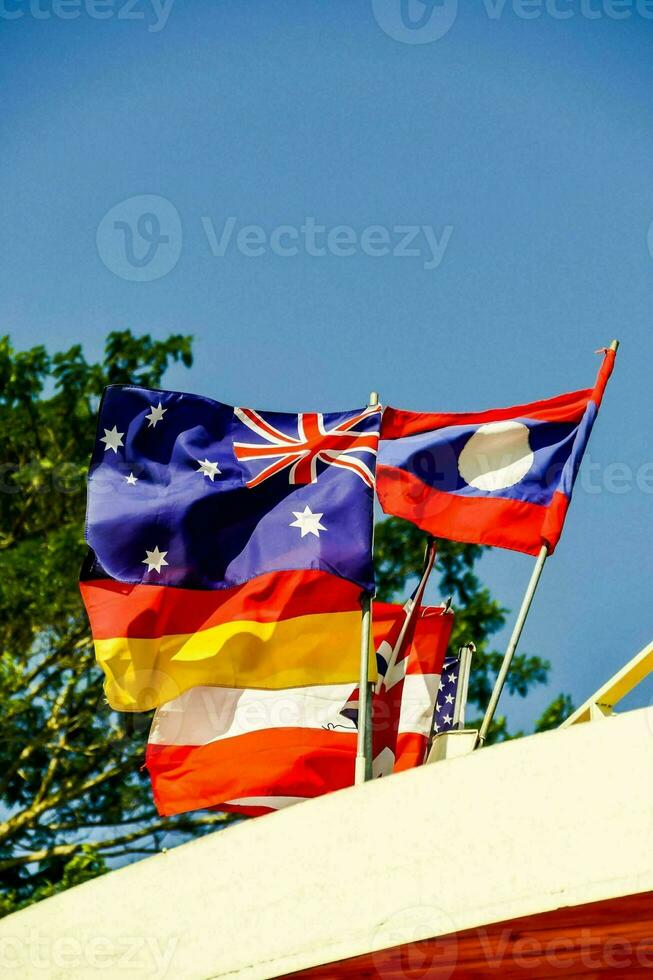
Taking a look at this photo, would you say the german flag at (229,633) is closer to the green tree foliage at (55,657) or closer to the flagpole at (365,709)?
the flagpole at (365,709)

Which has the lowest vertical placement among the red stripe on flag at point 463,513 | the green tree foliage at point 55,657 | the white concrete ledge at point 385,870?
the white concrete ledge at point 385,870

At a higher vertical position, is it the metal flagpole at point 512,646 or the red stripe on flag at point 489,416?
the red stripe on flag at point 489,416

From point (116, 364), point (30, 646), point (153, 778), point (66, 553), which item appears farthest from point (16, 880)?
point (153, 778)

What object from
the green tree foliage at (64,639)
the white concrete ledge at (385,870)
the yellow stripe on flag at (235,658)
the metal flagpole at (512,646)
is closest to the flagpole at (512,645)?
the metal flagpole at (512,646)

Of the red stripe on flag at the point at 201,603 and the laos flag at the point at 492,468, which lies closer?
the red stripe on flag at the point at 201,603

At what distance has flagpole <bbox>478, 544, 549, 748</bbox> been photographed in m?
6.47

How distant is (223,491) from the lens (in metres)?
7.66

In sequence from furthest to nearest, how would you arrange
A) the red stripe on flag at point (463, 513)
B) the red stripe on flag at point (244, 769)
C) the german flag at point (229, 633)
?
the red stripe on flag at point (463, 513)
the german flag at point (229, 633)
the red stripe on flag at point (244, 769)

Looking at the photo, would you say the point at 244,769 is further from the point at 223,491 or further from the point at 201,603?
the point at 223,491

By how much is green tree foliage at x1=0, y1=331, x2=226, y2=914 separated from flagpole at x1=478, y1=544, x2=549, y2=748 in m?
8.00

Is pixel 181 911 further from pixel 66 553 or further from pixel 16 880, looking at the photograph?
pixel 16 880

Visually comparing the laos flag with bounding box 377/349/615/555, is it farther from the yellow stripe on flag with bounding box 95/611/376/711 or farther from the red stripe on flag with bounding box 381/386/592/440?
the yellow stripe on flag with bounding box 95/611/376/711

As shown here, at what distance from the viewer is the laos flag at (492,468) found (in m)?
7.54

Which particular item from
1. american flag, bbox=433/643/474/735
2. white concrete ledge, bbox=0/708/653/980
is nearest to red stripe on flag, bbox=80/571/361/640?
american flag, bbox=433/643/474/735
